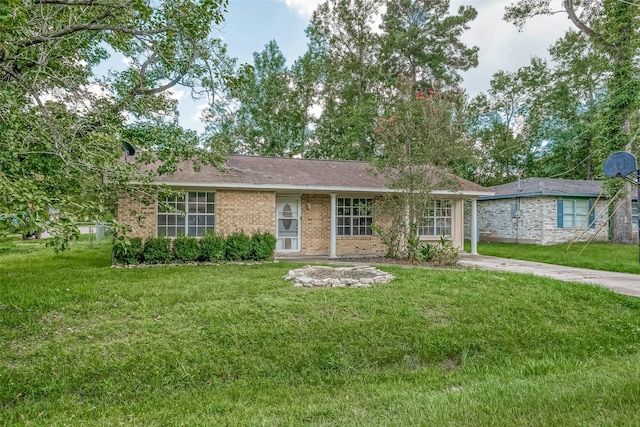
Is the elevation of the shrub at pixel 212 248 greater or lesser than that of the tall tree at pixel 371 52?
lesser

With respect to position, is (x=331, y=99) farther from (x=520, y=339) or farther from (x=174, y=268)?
(x=520, y=339)

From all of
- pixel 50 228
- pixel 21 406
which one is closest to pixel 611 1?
pixel 50 228

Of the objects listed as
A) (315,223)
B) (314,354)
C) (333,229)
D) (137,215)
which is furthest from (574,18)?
(137,215)

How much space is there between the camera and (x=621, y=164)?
8578 mm

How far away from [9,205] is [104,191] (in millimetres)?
3332

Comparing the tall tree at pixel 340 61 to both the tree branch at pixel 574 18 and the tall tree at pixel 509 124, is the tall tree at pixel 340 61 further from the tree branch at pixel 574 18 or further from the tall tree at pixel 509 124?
the tree branch at pixel 574 18

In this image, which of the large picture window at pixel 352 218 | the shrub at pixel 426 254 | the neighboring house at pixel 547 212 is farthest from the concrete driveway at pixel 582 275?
the neighboring house at pixel 547 212

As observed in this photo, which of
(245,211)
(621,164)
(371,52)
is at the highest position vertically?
(371,52)

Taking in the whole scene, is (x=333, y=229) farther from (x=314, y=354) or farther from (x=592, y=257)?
(x=592, y=257)

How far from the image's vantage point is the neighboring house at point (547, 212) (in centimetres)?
1677

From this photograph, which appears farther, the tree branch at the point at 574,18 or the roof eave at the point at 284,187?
the tree branch at the point at 574,18

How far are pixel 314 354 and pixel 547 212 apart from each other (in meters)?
16.5

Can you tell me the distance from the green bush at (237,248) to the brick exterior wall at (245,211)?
1.05 m

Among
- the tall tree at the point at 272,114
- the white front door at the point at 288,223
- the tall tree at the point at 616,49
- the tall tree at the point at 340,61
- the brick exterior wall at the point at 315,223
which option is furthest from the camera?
the tall tree at the point at 340,61
